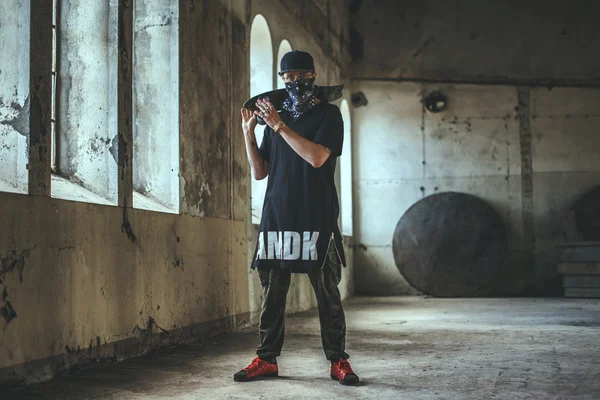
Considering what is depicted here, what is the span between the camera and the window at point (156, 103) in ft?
17.4

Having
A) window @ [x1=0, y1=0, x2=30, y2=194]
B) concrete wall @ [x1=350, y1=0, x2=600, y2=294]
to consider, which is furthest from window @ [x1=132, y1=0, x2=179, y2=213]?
concrete wall @ [x1=350, y1=0, x2=600, y2=294]

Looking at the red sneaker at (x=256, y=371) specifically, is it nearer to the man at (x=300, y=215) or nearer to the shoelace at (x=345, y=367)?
the man at (x=300, y=215)

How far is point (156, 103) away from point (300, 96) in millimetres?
2070

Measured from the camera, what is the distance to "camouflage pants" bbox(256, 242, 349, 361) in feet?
11.8

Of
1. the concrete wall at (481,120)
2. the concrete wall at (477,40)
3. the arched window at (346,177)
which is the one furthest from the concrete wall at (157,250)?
the concrete wall at (477,40)

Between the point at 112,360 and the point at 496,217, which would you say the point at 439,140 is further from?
the point at 112,360

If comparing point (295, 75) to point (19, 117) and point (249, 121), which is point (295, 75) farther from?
point (19, 117)

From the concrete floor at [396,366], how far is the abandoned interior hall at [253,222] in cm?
3

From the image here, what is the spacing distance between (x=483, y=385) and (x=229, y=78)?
3738mm

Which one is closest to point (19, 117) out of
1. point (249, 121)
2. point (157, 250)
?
point (249, 121)

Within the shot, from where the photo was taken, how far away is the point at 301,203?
3559 mm

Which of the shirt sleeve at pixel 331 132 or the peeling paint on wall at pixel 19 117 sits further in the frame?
the peeling paint on wall at pixel 19 117

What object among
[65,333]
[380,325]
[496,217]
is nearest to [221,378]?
[65,333]

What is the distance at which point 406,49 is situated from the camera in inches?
452
